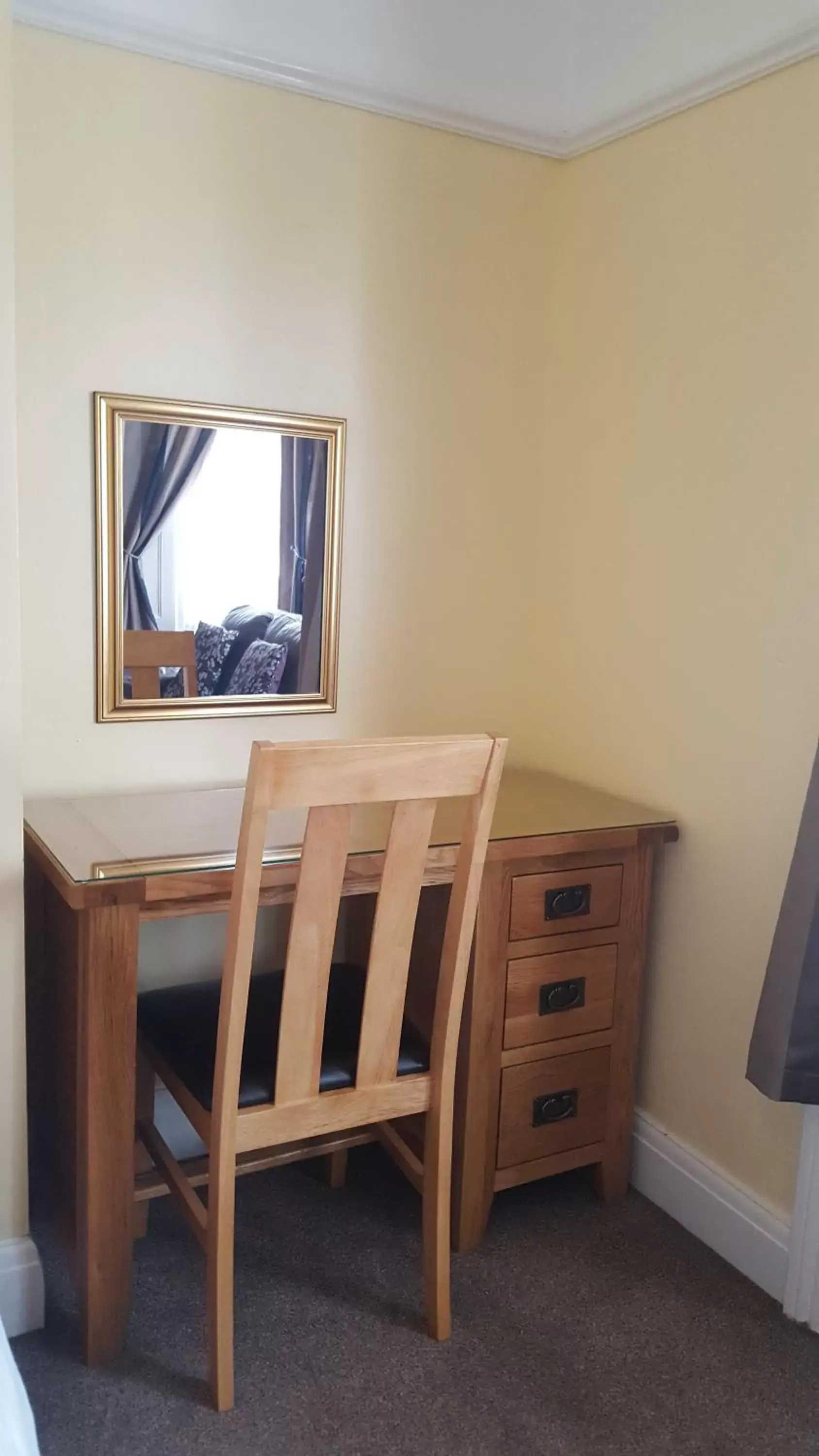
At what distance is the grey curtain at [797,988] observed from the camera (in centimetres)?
173

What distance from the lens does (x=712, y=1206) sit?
6.82 ft

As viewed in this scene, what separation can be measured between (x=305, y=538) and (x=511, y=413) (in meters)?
0.60

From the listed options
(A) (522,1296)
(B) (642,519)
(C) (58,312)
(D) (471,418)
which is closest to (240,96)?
(C) (58,312)

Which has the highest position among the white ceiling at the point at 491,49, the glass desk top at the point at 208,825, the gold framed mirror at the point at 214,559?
the white ceiling at the point at 491,49

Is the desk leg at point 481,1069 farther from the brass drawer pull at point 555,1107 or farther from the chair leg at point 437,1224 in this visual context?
the chair leg at point 437,1224

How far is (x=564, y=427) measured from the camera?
245 centimetres

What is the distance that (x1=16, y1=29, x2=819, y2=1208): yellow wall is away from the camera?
1.91 metres

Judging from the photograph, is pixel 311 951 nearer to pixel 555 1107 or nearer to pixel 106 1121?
pixel 106 1121

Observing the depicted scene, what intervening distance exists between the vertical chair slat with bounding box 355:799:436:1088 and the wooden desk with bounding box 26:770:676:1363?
136 mm

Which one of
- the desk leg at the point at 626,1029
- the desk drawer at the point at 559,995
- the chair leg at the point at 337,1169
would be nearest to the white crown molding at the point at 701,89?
the desk leg at the point at 626,1029

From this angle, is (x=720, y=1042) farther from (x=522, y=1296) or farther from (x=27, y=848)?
(x=27, y=848)

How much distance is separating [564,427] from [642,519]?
362 millimetres

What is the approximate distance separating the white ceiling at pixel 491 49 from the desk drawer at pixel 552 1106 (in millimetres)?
1834

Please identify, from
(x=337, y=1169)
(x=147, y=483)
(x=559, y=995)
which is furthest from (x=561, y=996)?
(x=147, y=483)
